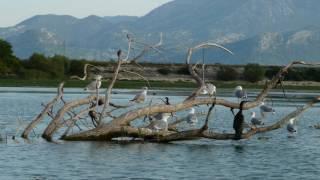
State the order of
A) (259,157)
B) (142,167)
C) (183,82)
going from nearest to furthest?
(142,167) < (259,157) < (183,82)

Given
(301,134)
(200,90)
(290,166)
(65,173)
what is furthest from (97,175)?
(301,134)

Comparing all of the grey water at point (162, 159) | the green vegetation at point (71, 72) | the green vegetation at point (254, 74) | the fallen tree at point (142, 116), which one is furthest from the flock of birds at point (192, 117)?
the green vegetation at point (254, 74)

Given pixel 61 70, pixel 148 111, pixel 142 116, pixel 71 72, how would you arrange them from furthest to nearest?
pixel 71 72 → pixel 61 70 → pixel 142 116 → pixel 148 111

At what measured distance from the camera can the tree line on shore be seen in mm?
112250

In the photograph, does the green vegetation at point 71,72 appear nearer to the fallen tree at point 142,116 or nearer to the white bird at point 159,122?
the fallen tree at point 142,116

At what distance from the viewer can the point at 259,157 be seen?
26719mm

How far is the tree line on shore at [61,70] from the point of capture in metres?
112

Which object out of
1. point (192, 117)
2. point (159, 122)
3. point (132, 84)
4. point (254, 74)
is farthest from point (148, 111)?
point (254, 74)

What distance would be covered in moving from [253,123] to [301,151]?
13.2 ft

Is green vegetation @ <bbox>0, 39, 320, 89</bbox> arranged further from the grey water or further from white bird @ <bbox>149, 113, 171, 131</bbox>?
white bird @ <bbox>149, 113, 171, 131</bbox>

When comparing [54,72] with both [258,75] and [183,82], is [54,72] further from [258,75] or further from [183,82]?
[258,75]

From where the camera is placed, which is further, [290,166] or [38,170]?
[290,166]

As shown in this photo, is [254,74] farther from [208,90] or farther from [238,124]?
[238,124]

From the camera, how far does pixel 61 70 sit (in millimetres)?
115500
